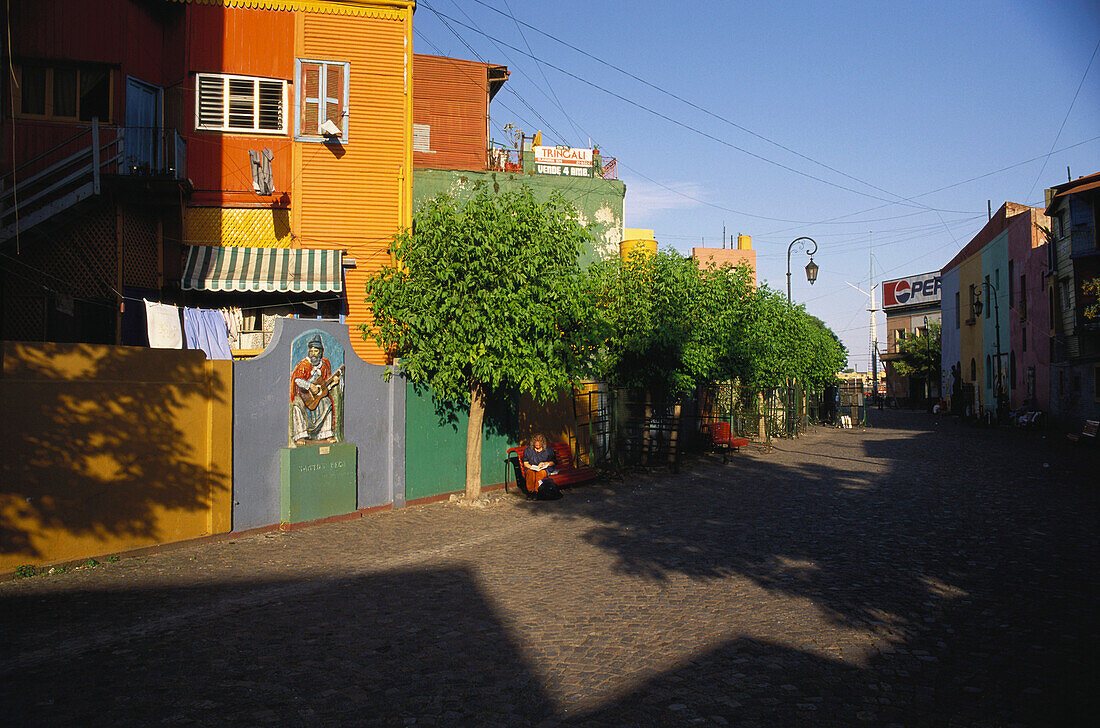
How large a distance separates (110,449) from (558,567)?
557 centimetres

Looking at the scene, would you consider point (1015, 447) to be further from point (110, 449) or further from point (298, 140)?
point (110, 449)

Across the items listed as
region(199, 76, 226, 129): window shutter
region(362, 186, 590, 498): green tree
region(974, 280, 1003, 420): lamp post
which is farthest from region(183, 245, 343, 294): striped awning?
region(974, 280, 1003, 420): lamp post

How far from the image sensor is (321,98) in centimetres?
1755

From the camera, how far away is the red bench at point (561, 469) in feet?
52.3

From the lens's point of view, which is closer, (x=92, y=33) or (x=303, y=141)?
(x=92, y=33)

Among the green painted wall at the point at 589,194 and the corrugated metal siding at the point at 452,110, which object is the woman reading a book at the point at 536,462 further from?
the corrugated metal siding at the point at 452,110

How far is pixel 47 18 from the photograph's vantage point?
50.2 ft

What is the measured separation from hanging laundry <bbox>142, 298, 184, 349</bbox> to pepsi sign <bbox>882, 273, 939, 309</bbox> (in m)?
92.4

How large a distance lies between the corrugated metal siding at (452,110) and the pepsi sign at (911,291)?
71751mm

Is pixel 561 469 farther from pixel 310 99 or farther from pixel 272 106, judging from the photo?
pixel 272 106

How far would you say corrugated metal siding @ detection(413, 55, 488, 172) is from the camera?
116 feet

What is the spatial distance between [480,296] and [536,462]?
3.92 m

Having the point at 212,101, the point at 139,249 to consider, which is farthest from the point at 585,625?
the point at 212,101

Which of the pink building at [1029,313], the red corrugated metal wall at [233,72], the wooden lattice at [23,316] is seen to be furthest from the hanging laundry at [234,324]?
the pink building at [1029,313]
